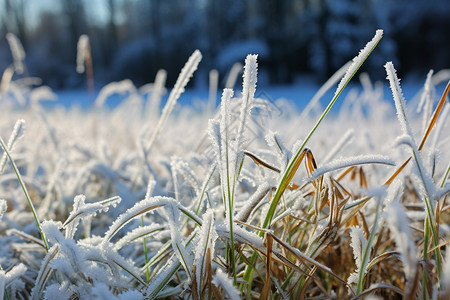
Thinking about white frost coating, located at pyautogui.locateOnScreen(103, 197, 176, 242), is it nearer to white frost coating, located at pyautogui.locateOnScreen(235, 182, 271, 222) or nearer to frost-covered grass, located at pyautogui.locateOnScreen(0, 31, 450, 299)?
frost-covered grass, located at pyautogui.locateOnScreen(0, 31, 450, 299)

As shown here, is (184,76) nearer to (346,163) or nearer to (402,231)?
(346,163)

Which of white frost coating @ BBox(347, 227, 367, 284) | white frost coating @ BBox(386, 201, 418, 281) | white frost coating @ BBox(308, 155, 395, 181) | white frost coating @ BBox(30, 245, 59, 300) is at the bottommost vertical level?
white frost coating @ BBox(30, 245, 59, 300)

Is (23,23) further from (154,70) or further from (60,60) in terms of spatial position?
(154,70)

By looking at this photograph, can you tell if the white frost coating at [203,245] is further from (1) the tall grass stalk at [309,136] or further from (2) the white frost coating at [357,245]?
(2) the white frost coating at [357,245]

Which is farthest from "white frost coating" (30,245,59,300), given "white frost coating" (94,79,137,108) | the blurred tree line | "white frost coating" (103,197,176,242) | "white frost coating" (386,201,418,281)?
the blurred tree line

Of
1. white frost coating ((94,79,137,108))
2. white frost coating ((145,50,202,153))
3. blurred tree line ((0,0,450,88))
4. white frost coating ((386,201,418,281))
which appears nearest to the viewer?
white frost coating ((386,201,418,281))

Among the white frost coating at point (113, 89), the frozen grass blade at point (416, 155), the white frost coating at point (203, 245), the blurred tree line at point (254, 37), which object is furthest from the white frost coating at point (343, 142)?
the blurred tree line at point (254, 37)

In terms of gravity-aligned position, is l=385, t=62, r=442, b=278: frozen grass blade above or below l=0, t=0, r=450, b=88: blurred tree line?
above

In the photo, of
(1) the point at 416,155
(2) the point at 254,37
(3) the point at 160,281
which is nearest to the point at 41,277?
(3) the point at 160,281

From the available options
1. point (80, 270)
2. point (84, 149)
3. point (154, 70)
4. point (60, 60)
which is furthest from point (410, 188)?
point (60, 60)
